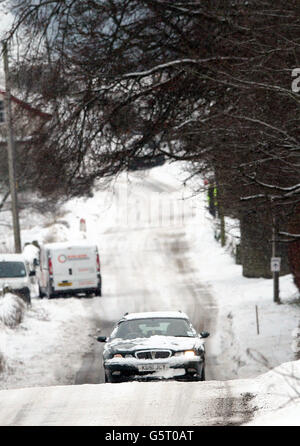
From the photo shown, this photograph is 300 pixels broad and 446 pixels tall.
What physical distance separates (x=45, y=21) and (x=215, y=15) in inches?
129

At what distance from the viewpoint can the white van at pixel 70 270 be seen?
108 feet

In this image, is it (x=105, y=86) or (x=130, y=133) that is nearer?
(x=105, y=86)

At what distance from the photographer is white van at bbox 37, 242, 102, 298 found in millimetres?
33000

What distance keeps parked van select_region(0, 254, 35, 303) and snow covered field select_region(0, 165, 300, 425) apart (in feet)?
2.51

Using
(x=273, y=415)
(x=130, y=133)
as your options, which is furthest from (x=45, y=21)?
(x=273, y=415)

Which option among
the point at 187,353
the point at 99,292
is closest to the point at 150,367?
the point at 187,353

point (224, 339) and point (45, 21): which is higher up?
point (45, 21)

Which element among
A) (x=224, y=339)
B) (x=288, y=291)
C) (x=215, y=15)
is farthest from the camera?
(x=288, y=291)

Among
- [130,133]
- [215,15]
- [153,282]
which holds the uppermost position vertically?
[215,15]

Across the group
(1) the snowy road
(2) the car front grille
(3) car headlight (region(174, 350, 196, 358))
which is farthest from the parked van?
(3) car headlight (region(174, 350, 196, 358))

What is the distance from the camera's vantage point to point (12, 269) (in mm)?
29719

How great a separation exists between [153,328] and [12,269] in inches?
577

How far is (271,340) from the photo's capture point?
69.1ft

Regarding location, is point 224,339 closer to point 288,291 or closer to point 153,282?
point 288,291
